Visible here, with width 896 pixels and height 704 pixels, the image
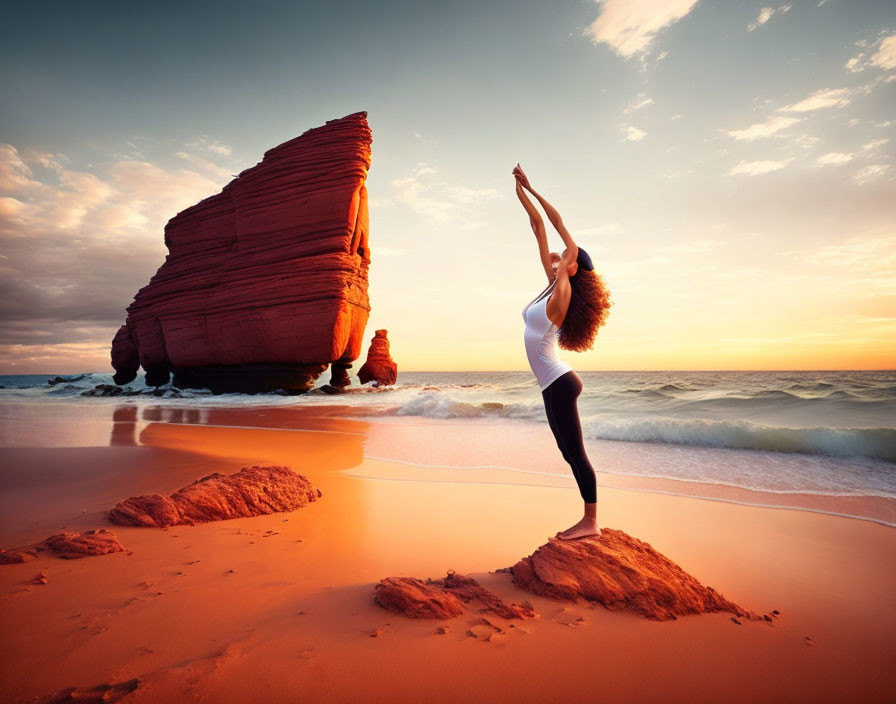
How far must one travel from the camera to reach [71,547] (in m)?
3.36

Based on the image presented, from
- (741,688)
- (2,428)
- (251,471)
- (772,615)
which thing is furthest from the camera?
(2,428)

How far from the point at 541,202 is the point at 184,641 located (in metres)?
3.53

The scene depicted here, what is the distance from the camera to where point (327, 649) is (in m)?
2.21

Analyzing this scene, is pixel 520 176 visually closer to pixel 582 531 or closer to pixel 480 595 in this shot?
pixel 582 531

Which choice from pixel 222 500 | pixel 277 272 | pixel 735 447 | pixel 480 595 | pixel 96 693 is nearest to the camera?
pixel 96 693

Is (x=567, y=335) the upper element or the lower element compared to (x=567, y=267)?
lower

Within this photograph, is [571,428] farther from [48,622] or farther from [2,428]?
[2,428]

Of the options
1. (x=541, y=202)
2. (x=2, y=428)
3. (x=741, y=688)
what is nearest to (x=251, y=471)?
(x=541, y=202)

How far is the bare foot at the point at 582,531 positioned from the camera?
313 cm


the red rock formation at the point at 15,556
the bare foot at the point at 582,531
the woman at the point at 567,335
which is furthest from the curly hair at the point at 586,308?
the red rock formation at the point at 15,556

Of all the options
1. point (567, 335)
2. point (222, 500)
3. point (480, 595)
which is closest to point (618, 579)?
point (480, 595)

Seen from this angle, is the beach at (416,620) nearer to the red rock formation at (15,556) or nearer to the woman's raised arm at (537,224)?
the red rock formation at (15,556)

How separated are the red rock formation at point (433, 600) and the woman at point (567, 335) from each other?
728 mm

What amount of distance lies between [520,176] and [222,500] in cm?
423
